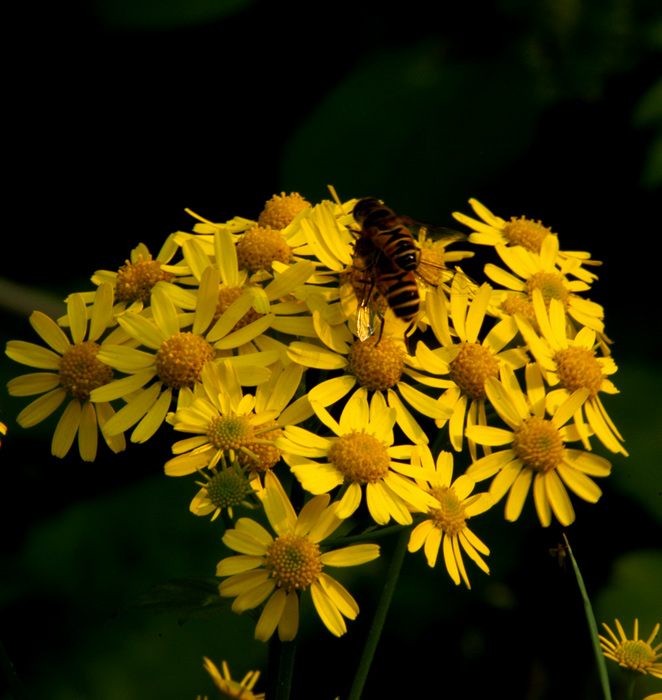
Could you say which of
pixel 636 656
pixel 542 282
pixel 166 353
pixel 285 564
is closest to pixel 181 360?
pixel 166 353

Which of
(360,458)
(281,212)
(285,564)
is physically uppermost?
(281,212)

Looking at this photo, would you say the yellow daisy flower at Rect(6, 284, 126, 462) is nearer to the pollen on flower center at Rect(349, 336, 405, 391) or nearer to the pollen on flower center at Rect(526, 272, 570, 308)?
the pollen on flower center at Rect(349, 336, 405, 391)

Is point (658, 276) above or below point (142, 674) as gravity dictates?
above

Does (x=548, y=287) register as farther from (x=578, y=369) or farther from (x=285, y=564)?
(x=285, y=564)

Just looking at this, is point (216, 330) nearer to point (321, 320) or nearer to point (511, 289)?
point (321, 320)

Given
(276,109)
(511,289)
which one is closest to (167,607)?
(511,289)

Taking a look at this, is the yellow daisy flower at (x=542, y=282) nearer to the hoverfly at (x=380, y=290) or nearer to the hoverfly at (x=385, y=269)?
the hoverfly at (x=385, y=269)
